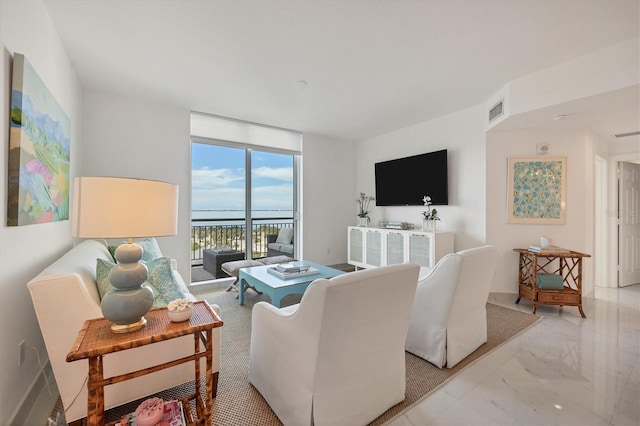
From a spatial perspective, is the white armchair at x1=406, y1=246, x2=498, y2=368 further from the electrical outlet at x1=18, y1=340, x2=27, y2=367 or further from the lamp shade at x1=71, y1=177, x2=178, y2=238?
the electrical outlet at x1=18, y1=340, x2=27, y2=367

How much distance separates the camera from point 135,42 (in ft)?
7.29

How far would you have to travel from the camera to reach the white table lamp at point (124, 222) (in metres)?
1.14

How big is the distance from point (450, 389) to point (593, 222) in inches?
131

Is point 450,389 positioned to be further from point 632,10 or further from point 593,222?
point 593,222

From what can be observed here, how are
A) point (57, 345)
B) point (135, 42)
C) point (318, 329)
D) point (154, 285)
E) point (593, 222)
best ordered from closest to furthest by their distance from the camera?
1. point (318, 329)
2. point (57, 345)
3. point (154, 285)
4. point (135, 42)
5. point (593, 222)

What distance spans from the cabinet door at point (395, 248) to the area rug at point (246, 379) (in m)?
1.37

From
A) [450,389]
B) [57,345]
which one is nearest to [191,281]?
[57,345]

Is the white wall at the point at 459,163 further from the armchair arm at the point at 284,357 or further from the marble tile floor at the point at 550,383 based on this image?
the armchair arm at the point at 284,357

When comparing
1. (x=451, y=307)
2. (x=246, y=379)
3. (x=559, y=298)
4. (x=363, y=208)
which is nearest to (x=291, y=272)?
(x=246, y=379)

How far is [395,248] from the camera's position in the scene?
164 inches

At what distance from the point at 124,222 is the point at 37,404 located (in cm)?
140

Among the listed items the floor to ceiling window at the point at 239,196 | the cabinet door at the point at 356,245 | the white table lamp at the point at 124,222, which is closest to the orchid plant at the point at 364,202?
the cabinet door at the point at 356,245

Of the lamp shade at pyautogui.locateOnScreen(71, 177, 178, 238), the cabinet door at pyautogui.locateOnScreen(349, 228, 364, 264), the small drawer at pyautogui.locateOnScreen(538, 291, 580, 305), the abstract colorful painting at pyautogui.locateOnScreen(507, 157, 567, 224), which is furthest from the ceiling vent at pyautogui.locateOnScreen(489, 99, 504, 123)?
the lamp shade at pyautogui.locateOnScreen(71, 177, 178, 238)

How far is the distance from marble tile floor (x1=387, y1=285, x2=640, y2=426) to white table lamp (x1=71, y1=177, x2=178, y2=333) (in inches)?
58.4
